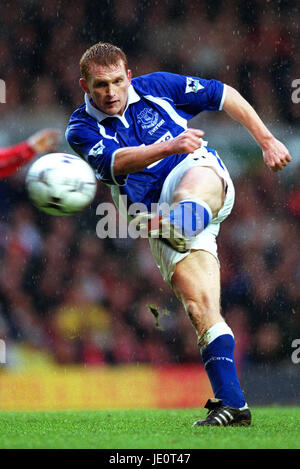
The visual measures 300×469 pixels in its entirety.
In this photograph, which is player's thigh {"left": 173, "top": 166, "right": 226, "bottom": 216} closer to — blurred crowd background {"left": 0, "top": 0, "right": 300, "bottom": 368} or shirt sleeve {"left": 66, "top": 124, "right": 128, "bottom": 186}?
shirt sleeve {"left": 66, "top": 124, "right": 128, "bottom": 186}

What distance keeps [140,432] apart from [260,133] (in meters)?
1.57

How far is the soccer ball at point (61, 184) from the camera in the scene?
12.6 feet

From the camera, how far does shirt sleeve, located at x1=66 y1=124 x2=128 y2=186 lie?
3795mm

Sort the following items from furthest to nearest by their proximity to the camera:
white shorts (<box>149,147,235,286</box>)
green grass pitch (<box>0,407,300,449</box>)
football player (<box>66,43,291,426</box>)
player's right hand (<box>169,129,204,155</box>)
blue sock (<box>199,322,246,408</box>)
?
white shorts (<box>149,147,235,286</box>), blue sock (<box>199,322,246,408</box>), football player (<box>66,43,291,426</box>), player's right hand (<box>169,129,204,155</box>), green grass pitch (<box>0,407,300,449</box>)

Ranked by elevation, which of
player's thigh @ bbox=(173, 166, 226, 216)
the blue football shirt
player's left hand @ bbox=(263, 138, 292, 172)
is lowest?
player's thigh @ bbox=(173, 166, 226, 216)

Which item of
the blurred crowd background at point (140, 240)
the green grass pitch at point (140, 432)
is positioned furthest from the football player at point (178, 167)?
the blurred crowd background at point (140, 240)

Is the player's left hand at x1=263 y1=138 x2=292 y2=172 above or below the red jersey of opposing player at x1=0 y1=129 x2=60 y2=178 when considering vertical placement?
below

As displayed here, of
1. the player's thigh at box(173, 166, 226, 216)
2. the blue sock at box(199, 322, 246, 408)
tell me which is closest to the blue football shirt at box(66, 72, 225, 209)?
the player's thigh at box(173, 166, 226, 216)

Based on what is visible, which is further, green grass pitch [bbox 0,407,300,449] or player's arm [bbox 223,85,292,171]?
player's arm [bbox 223,85,292,171]

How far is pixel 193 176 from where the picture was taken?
373 cm

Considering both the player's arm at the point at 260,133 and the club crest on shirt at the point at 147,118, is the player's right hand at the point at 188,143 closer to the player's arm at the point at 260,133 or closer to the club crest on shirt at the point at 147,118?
the player's arm at the point at 260,133

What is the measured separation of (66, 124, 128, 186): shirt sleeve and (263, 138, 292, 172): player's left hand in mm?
702

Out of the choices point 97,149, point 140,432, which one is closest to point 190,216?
point 97,149

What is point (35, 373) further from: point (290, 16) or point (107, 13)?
point (290, 16)
